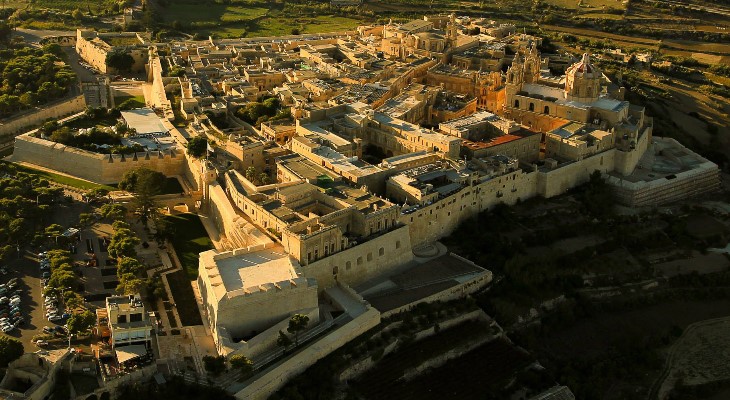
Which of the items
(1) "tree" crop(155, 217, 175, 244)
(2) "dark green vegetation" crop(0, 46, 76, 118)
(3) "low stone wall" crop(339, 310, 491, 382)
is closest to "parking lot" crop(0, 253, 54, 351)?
(1) "tree" crop(155, 217, 175, 244)

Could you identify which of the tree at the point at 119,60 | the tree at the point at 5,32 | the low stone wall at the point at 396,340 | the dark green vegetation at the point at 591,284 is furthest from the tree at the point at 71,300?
the tree at the point at 5,32

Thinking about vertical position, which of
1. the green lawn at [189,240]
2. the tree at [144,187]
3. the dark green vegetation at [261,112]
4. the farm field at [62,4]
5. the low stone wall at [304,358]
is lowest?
the low stone wall at [304,358]

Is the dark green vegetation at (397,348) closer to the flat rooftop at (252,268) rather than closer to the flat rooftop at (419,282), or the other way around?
the flat rooftop at (419,282)

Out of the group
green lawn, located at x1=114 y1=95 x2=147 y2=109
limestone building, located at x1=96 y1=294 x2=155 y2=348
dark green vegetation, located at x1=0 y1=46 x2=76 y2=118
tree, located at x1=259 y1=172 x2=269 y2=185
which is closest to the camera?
limestone building, located at x1=96 y1=294 x2=155 y2=348

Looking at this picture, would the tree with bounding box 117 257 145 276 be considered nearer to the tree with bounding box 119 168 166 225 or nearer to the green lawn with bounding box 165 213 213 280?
the green lawn with bounding box 165 213 213 280

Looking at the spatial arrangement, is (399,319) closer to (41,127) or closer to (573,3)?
(41,127)

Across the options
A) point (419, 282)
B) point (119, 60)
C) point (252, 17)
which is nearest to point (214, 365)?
point (419, 282)

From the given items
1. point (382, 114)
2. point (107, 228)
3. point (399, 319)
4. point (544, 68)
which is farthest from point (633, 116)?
point (107, 228)

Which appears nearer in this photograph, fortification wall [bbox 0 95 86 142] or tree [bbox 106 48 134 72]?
fortification wall [bbox 0 95 86 142]
